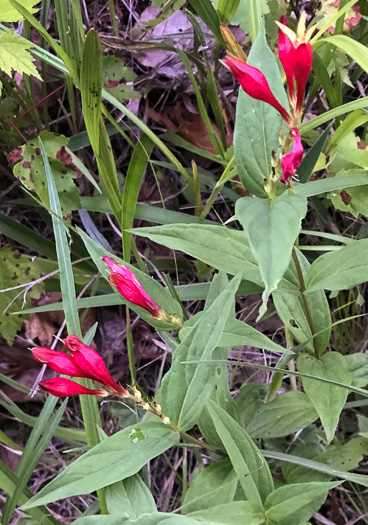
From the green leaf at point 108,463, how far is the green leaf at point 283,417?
222 millimetres

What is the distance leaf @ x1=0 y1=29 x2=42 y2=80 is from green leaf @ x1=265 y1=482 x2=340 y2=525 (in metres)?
0.79

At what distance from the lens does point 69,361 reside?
0.62 m

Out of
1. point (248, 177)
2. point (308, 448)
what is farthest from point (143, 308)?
point (308, 448)

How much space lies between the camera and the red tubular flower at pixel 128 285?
2.19 feet

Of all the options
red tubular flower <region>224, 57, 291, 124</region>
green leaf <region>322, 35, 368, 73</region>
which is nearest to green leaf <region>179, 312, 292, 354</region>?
red tubular flower <region>224, 57, 291, 124</region>

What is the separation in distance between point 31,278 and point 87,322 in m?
0.25

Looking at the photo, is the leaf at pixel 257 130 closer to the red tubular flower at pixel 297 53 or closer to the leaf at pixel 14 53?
the red tubular flower at pixel 297 53

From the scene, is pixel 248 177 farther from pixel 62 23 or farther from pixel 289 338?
pixel 62 23

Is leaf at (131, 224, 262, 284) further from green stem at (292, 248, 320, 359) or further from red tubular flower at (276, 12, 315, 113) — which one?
red tubular flower at (276, 12, 315, 113)

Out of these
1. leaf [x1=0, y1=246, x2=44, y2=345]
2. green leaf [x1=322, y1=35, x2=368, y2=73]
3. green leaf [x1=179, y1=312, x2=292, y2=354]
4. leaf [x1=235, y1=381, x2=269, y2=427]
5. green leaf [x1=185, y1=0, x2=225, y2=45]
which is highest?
green leaf [x1=185, y1=0, x2=225, y2=45]

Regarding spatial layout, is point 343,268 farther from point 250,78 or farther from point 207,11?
point 207,11

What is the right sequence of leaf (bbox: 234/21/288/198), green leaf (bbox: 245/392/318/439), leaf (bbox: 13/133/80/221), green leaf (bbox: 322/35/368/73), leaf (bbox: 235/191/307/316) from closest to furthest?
1. leaf (bbox: 235/191/307/316)
2. leaf (bbox: 234/21/288/198)
3. green leaf (bbox: 322/35/368/73)
4. green leaf (bbox: 245/392/318/439)
5. leaf (bbox: 13/133/80/221)

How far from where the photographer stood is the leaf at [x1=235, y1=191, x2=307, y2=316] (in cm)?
42

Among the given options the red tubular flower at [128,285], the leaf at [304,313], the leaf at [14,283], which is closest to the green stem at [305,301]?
the leaf at [304,313]
